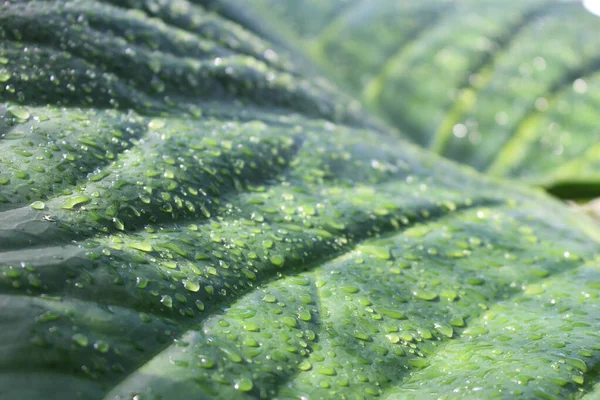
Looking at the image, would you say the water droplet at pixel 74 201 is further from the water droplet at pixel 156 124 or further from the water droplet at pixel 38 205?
the water droplet at pixel 156 124

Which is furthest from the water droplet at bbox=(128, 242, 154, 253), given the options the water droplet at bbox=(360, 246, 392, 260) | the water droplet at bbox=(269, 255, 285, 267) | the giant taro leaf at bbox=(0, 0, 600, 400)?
the water droplet at bbox=(360, 246, 392, 260)

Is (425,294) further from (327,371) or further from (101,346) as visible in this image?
(101,346)

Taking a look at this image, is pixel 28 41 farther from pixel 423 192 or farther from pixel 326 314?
pixel 423 192

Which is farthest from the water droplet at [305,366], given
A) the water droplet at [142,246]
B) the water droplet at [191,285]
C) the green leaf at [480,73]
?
the green leaf at [480,73]

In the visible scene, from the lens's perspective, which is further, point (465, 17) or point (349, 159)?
point (465, 17)

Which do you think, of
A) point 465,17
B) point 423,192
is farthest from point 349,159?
point 465,17

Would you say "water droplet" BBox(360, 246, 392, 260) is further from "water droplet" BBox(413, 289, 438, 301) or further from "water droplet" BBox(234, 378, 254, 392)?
"water droplet" BBox(234, 378, 254, 392)
